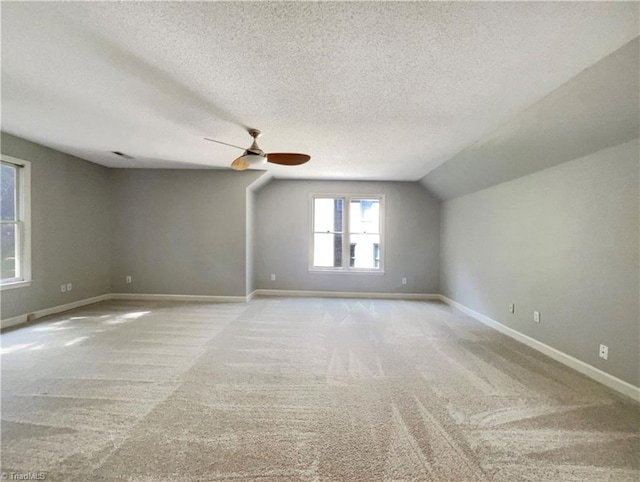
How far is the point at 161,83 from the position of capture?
7.17ft

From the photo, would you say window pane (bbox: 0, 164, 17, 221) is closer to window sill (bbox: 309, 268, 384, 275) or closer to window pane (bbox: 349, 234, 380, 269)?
window sill (bbox: 309, 268, 384, 275)

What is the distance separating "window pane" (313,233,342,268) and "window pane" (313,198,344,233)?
0.14 metres

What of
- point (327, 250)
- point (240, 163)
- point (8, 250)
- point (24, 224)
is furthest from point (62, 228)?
point (327, 250)

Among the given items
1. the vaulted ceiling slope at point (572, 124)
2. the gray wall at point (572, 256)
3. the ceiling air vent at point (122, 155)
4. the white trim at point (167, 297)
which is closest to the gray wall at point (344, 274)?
the white trim at point (167, 297)

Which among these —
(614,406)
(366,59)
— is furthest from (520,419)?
(366,59)

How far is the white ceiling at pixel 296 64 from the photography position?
1.48 metres

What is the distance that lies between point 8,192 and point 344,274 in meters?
5.39

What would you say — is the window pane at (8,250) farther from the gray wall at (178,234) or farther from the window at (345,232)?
the window at (345,232)

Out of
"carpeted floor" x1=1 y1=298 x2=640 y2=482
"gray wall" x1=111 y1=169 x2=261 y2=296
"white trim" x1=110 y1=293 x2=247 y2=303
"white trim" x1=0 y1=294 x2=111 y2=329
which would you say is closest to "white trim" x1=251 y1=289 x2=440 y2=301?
"white trim" x1=110 y1=293 x2=247 y2=303

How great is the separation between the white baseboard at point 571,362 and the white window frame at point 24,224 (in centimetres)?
658

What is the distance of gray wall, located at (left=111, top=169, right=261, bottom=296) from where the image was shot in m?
5.31

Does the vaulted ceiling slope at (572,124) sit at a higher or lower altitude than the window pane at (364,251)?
higher

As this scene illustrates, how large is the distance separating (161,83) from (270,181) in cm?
371

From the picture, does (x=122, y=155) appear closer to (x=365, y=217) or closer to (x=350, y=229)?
(x=350, y=229)
